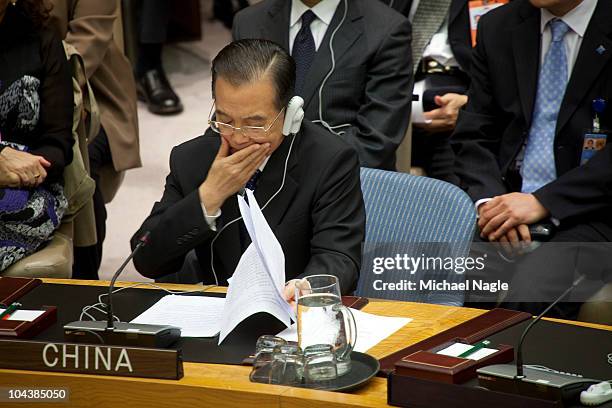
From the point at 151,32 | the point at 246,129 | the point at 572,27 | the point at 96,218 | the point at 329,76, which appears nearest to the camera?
the point at 246,129

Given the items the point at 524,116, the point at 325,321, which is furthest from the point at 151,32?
the point at 325,321

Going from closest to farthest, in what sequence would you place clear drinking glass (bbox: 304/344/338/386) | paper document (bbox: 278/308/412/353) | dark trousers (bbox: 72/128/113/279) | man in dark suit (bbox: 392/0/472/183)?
clear drinking glass (bbox: 304/344/338/386) < paper document (bbox: 278/308/412/353) < dark trousers (bbox: 72/128/113/279) < man in dark suit (bbox: 392/0/472/183)

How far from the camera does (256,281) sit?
7.19ft

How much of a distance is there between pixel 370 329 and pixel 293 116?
585 mm

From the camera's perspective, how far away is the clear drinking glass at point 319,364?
1.95m

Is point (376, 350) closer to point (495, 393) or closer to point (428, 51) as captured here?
point (495, 393)

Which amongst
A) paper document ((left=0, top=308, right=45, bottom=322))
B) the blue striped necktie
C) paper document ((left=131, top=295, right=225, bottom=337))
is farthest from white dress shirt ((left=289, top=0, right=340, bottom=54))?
paper document ((left=0, top=308, right=45, bottom=322))

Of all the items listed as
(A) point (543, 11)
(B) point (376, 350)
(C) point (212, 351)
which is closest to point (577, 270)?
(A) point (543, 11)

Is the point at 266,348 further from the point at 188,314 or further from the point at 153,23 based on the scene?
the point at 153,23

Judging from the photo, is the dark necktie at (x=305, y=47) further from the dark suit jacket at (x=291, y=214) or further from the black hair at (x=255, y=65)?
the black hair at (x=255, y=65)

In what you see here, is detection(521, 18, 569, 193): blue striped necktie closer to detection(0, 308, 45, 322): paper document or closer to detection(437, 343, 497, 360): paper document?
detection(437, 343, 497, 360): paper document

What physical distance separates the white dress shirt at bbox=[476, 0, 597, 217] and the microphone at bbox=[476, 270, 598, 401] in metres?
1.39

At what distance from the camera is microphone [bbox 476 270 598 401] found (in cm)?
178

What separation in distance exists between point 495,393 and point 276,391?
1.25 ft
